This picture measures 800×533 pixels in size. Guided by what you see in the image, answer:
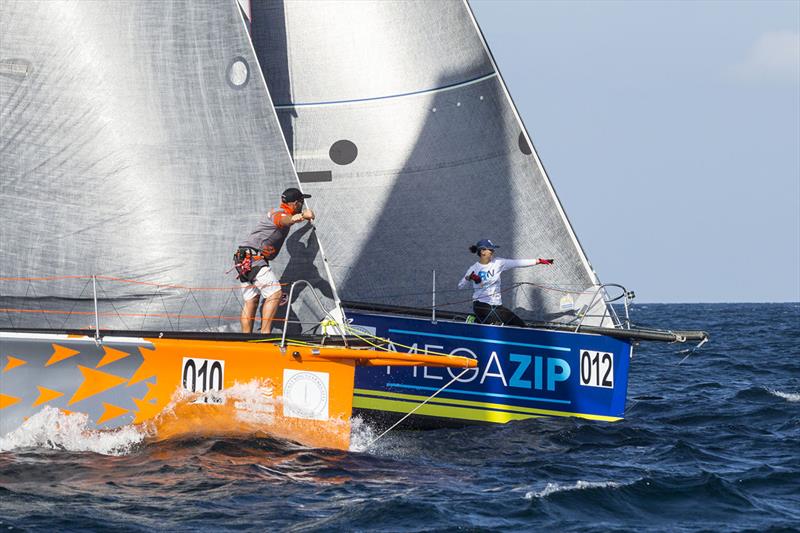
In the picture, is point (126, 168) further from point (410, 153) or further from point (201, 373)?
point (410, 153)

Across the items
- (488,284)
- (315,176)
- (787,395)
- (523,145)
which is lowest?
(787,395)

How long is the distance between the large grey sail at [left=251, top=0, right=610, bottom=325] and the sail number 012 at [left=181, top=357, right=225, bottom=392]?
4410 mm

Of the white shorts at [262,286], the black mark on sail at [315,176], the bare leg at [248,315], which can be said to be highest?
the black mark on sail at [315,176]

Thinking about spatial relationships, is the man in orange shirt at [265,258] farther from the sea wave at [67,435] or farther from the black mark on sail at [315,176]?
the black mark on sail at [315,176]

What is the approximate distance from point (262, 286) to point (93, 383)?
160 centimetres

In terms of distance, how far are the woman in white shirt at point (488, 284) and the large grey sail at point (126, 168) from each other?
2.78m

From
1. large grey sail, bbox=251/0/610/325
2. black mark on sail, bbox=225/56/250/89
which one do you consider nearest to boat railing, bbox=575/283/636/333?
large grey sail, bbox=251/0/610/325

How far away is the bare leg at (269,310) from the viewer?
1002cm

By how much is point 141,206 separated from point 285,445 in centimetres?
232

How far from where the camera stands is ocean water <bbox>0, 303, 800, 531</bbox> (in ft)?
25.0

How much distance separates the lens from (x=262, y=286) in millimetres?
10055

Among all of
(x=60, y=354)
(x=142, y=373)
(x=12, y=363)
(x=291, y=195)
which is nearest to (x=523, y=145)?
(x=291, y=195)

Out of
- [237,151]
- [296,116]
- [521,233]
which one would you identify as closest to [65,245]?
[237,151]

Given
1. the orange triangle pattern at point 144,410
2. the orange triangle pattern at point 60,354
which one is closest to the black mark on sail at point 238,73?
the orange triangle pattern at point 60,354
